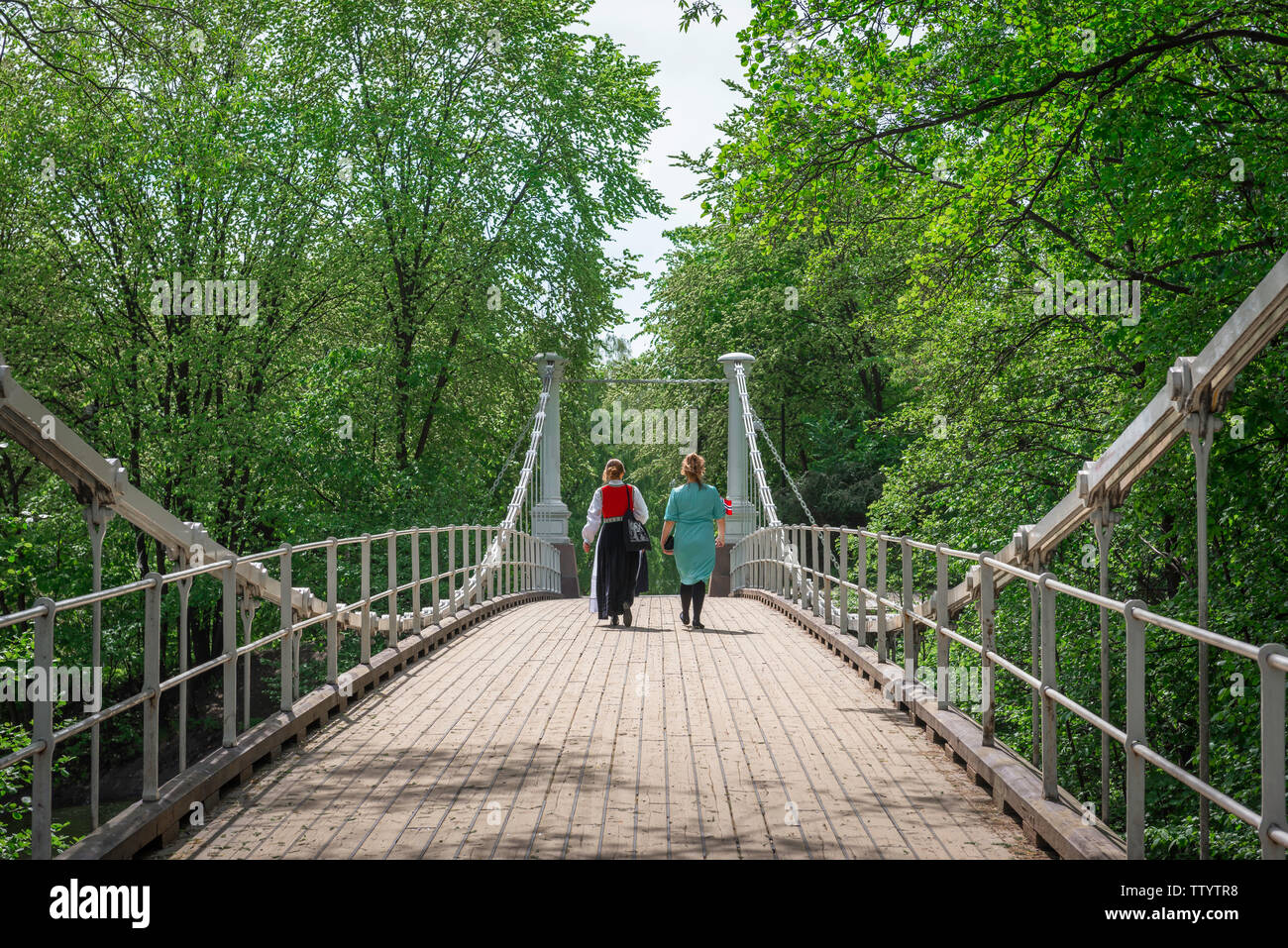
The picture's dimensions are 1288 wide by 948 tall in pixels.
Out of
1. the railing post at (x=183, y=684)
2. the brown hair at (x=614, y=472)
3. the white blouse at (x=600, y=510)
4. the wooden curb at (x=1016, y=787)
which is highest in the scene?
the brown hair at (x=614, y=472)

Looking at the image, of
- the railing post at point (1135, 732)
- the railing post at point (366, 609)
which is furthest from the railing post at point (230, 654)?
the railing post at point (1135, 732)

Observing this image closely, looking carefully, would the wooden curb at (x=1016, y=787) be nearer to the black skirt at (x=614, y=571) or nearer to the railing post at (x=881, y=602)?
the railing post at (x=881, y=602)

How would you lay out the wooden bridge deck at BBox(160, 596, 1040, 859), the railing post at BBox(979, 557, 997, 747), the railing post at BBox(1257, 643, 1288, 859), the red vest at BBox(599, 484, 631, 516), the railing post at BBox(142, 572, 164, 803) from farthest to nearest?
the red vest at BBox(599, 484, 631, 516) < the railing post at BBox(979, 557, 997, 747) < the railing post at BBox(142, 572, 164, 803) < the wooden bridge deck at BBox(160, 596, 1040, 859) < the railing post at BBox(1257, 643, 1288, 859)

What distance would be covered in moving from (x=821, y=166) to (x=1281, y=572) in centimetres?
449

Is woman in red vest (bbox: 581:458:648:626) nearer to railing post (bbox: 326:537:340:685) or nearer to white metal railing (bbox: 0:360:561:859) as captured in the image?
white metal railing (bbox: 0:360:561:859)

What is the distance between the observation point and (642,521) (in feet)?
41.9

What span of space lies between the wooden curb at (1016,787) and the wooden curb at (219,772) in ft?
10.2

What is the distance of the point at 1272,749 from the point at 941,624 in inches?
172

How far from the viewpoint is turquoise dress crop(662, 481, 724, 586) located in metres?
12.6

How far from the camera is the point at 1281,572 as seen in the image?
9.02 metres

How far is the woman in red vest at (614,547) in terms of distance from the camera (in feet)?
41.1

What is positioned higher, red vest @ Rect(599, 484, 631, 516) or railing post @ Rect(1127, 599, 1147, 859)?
red vest @ Rect(599, 484, 631, 516)

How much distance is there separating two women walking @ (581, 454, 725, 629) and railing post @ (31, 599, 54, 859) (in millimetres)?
8476

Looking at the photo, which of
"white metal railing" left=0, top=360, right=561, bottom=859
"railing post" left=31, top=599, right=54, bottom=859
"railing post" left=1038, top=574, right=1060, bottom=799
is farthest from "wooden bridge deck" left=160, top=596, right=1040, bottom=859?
"railing post" left=31, top=599, right=54, bottom=859
